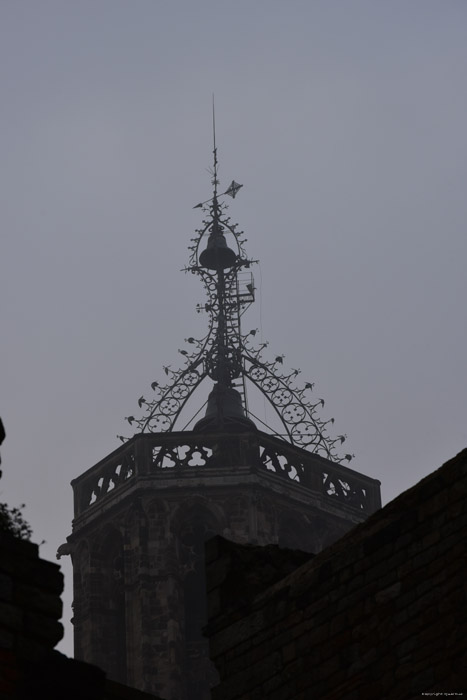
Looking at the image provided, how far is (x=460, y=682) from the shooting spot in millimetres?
13320

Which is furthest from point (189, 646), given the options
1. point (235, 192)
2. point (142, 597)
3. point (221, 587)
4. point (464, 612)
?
point (464, 612)

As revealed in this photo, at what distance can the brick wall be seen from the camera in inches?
540

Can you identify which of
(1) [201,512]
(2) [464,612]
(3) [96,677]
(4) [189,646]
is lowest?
(3) [96,677]

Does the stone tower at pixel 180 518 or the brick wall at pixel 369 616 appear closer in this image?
the brick wall at pixel 369 616

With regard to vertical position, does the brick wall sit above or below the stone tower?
below

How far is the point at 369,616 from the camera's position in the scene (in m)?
14.3

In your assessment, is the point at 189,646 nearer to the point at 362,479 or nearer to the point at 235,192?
the point at 362,479

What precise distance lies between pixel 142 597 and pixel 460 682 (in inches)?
1198

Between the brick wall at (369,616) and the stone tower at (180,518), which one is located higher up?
the stone tower at (180,518)

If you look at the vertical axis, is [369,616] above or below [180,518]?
below

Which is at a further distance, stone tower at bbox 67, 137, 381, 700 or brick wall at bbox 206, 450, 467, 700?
stone tower at bbox 67, 137, 381, 700

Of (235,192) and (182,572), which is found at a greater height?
(235,192)

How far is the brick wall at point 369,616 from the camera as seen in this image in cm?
1371

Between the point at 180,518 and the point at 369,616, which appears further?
the point at 180,518
